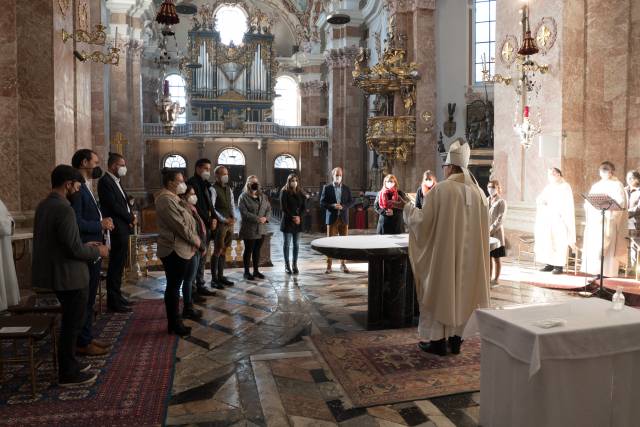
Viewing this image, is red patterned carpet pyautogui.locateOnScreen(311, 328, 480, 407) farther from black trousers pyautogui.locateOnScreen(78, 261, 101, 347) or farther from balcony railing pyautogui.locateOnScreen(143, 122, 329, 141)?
balcony railing pyautogui.locateOnScreen(143, 122, 329, 141)

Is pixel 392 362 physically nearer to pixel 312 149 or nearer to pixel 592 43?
pixel 592 43

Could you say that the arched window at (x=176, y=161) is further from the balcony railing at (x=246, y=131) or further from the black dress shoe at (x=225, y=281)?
the black dress shoe at (x=225, y=281)

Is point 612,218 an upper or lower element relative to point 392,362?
upper

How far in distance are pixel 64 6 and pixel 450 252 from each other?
21.0 feet

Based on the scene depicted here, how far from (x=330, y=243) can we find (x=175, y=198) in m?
1.64

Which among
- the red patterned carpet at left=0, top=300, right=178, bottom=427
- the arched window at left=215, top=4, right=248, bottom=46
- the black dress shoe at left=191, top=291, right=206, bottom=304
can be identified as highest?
the arched window at left=215, top=4, right=248, bottom=46

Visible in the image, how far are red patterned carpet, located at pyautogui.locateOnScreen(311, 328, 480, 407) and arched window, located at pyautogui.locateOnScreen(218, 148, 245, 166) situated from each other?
25726 millimetres

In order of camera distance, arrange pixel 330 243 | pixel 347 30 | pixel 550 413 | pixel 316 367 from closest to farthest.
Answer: pixel 550 413
pixel 316 367
pixel 330 243
pixel 347 30

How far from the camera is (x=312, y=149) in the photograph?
2977cm

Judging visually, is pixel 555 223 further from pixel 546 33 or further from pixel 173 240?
pixel 173 240

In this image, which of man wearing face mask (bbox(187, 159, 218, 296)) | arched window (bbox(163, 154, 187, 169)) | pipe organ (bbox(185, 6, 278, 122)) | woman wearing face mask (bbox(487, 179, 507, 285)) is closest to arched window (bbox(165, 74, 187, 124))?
pipe organ (bbox(185, 6, 278, 122))

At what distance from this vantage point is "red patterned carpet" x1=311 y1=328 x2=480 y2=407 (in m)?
3.87

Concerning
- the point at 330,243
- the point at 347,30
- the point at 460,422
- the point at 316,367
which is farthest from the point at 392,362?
the point at 347,30

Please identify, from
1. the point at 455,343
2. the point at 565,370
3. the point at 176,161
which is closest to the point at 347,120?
the point at 176,161
